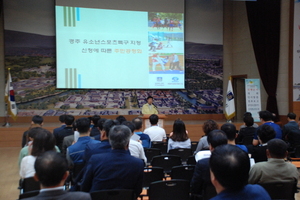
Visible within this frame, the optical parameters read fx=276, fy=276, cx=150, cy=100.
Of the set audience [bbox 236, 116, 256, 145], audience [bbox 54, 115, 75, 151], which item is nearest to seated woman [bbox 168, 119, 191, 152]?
audience [bbox 236, 116, 256, 145]

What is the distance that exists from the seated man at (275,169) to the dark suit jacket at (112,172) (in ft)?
3.17

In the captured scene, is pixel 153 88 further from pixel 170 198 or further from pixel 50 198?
pixel 50 198

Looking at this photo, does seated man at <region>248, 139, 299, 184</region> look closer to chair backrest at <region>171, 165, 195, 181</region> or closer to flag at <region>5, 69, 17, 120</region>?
chair backrest at <region>171, 165, 195, 181</region>

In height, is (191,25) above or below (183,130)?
above

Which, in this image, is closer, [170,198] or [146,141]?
[170,198]

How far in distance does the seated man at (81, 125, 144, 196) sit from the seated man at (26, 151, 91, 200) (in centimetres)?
60

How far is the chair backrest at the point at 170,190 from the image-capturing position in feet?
7.45

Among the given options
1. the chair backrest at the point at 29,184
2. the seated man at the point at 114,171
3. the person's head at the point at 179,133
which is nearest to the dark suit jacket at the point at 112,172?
the seated man at the point at 114,171

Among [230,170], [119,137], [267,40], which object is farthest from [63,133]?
[267,40]

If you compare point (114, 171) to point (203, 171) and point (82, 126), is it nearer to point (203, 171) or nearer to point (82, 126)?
point (203, 171)

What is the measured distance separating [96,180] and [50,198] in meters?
0.70

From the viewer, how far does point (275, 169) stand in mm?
2258

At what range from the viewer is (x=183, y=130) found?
4047mm

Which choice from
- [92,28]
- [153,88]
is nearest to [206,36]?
[153,88]
